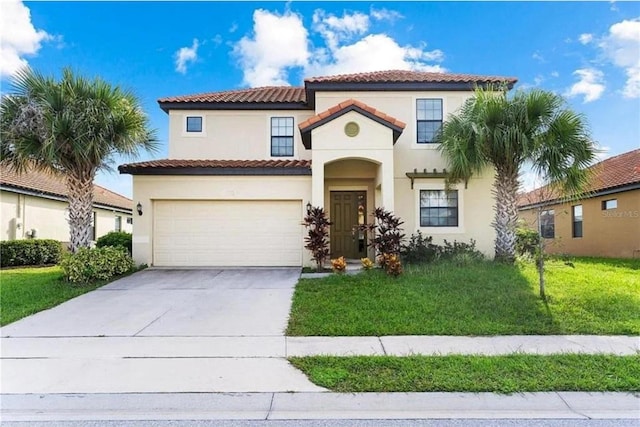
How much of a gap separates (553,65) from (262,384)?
Result: 14.9 metres

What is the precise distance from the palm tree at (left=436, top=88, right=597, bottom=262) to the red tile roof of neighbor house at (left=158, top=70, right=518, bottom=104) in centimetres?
208

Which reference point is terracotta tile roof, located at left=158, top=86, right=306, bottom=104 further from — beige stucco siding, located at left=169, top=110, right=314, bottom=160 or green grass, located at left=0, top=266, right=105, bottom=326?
green grass, located at left=0, top=266, right=105, bottom=326

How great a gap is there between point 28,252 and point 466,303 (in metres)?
16.3

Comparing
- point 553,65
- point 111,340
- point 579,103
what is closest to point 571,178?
point 579,103

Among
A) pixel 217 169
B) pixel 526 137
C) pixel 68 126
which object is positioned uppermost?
pixel 68 126

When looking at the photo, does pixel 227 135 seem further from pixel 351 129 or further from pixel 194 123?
pixel 351 129

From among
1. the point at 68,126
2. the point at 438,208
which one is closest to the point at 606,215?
the point at 438,208

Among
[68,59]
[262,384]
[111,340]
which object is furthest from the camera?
[68,59]

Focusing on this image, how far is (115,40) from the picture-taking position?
14.0m

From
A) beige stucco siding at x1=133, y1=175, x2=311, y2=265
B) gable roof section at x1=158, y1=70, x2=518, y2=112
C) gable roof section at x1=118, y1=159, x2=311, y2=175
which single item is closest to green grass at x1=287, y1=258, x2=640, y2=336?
beige stucco siding at x1=133, y1=175, x2=311, y2=265

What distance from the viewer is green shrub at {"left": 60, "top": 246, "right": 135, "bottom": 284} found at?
10836mm

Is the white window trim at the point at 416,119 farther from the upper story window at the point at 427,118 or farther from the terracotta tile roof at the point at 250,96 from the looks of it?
the terracotta tile roof at the point at 250,96

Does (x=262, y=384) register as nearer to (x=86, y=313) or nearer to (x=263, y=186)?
(x=86, y=313)

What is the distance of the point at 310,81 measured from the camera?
46.2ft
